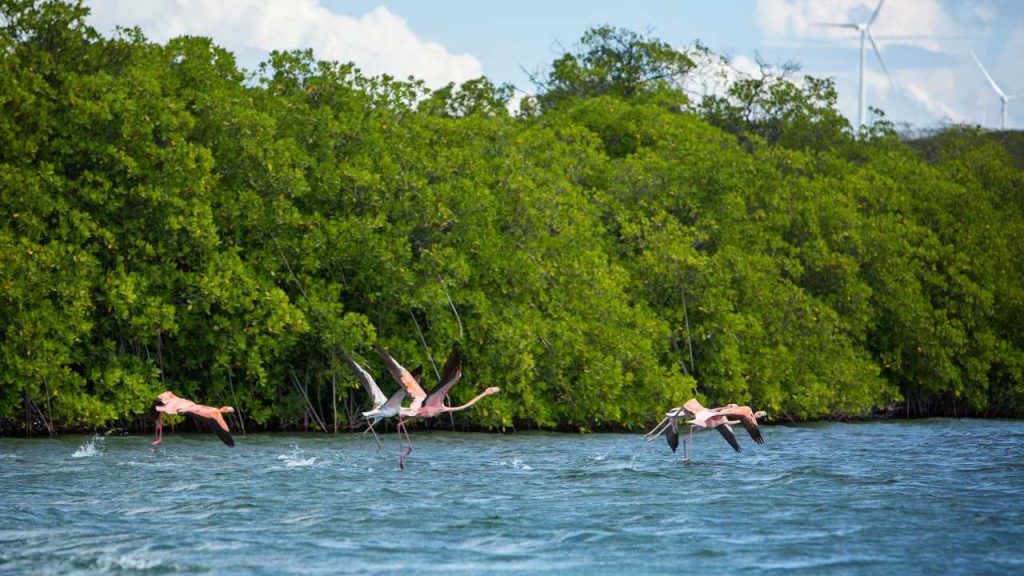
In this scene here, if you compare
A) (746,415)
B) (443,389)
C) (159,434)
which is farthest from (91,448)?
(746,415)

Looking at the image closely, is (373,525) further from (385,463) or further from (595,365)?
(595,365)

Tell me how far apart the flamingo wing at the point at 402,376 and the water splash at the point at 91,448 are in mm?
5475

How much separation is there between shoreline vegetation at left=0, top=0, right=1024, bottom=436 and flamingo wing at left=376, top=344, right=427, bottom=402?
208 inches

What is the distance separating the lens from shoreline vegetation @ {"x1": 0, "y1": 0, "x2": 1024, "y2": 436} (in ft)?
85.1

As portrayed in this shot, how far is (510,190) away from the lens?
32.5m

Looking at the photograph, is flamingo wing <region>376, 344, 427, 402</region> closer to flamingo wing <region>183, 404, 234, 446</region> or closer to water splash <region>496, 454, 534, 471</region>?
water splash <region>496, 454, 534, 471</region>

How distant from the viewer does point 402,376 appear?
21156 mm

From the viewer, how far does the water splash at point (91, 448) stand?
22375 millimetres

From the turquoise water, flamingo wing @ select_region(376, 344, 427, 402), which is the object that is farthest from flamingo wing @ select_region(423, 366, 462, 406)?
the turquoise water

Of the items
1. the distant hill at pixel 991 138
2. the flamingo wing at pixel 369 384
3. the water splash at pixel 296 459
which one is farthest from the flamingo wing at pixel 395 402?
the distant hill at pixel 991 138

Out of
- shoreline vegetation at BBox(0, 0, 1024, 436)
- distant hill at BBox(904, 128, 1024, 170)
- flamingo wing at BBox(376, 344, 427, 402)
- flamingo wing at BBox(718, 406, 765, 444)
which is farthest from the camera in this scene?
distant hill at BBox(904, 128, 1024, 170)

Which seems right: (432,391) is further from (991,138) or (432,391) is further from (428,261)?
(991,138)

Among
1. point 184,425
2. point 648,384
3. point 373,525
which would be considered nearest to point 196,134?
point 184,425

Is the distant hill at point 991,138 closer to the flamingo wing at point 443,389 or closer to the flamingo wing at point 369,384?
the flamingo wing at point 443,389
